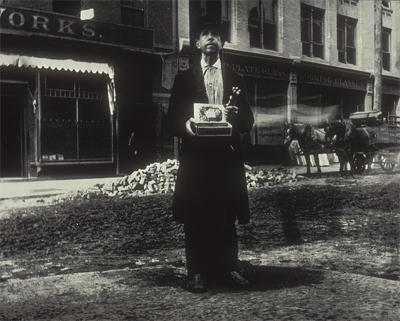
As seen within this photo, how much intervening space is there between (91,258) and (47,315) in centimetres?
175

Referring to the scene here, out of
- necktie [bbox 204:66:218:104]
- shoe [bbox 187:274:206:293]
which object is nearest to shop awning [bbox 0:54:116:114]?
necktie [bbox 204:66:218:104]

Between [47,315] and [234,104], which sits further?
[234,104]

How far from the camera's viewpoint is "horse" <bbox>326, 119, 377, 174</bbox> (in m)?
5.14

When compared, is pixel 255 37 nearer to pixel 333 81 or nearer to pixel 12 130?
pixel 333 81

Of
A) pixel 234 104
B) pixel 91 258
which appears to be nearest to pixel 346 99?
pixel 234 104

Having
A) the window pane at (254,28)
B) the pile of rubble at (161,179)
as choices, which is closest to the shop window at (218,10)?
the window pane at (254,28)

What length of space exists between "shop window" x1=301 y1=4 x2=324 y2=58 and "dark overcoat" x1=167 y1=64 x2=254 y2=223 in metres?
1.46

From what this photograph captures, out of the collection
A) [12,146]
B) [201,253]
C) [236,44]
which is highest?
[236,44]

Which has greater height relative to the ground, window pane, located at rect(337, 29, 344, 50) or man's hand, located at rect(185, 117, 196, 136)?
window pane, located at rect(337, 29, 344, 50)

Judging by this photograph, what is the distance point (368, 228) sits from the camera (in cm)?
557

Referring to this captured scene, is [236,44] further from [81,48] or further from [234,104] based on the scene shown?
[81,48]

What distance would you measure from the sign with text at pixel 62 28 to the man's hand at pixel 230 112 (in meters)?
3.51

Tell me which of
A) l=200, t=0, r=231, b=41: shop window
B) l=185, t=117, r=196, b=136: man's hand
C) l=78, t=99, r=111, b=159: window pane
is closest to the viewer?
l=185, t=117, r=196, b=136: man's hand

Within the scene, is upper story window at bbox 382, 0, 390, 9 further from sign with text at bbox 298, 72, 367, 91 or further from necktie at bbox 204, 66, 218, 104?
necktie at bbox 204, 66, 218, 104
